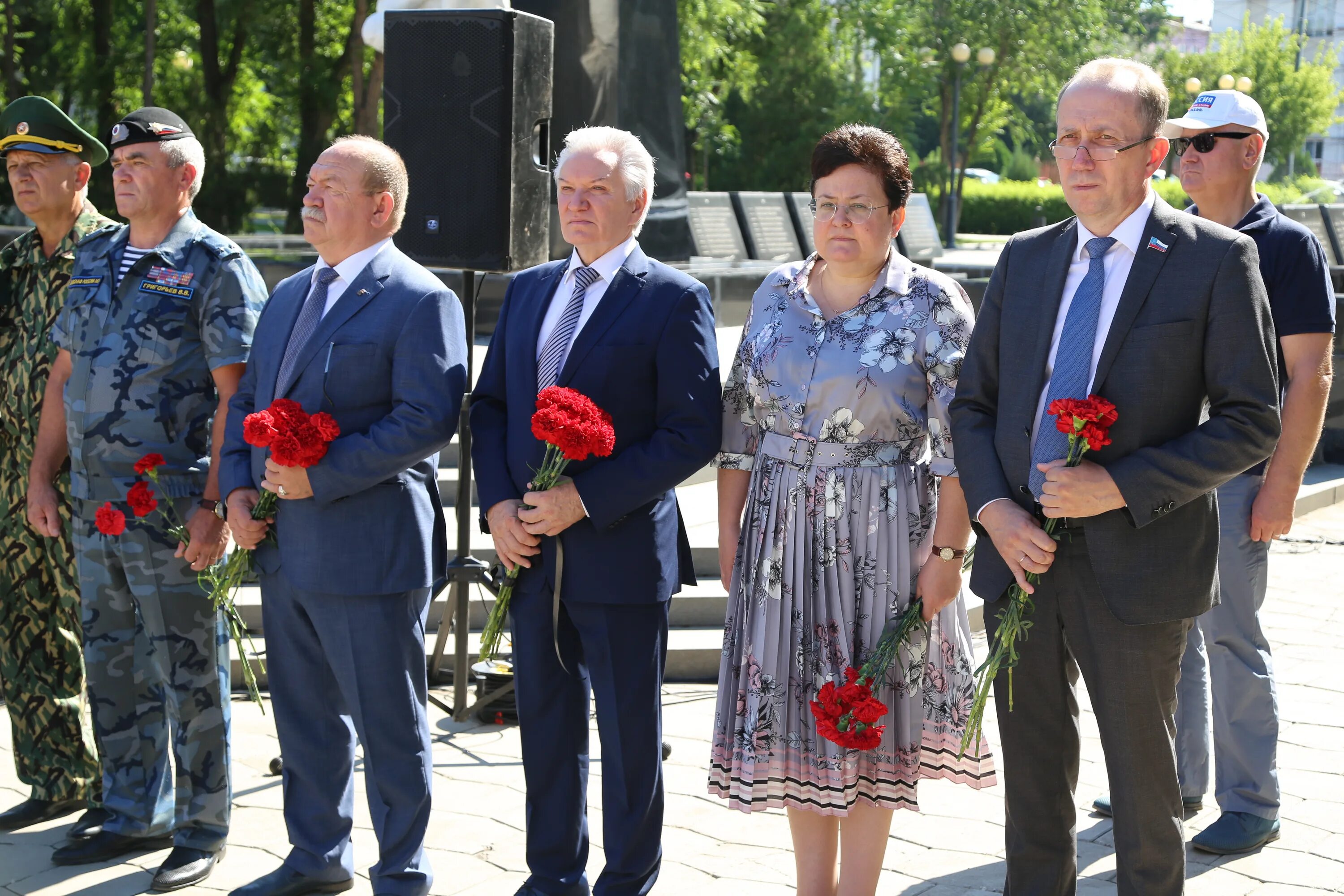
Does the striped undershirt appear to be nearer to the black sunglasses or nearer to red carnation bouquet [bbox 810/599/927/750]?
red carnation bouquet [bbox 810/599/927/750]

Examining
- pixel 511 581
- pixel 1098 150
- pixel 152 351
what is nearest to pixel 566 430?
pixel 511 581

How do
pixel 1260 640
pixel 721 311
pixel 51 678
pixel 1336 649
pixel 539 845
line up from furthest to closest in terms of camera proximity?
pixel 721 311 < pixel 1336 649 < pixel 51 678 < pixel 1260 640 < pixel 539 845

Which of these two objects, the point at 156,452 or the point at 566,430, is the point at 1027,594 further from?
the point at 156,452

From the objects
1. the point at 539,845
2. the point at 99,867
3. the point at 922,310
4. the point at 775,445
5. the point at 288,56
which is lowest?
the point at 99,867

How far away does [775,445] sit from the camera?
11.7 feet

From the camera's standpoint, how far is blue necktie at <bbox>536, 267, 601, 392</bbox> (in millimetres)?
3680

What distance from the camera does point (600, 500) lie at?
354 centimetres

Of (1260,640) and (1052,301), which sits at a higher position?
(1052,301)

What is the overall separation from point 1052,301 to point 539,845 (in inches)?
76.0

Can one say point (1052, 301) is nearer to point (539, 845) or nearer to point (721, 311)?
point (539, 845)

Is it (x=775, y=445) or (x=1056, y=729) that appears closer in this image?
(x=1056, y=729)

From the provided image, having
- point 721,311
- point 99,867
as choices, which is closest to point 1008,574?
point 99,867

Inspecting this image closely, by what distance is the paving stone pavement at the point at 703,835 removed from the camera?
4.07 metres

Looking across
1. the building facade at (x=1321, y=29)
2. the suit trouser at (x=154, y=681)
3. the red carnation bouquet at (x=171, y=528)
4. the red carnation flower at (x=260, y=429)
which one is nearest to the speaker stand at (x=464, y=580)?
the suit trouser at (x=154, y=681)
